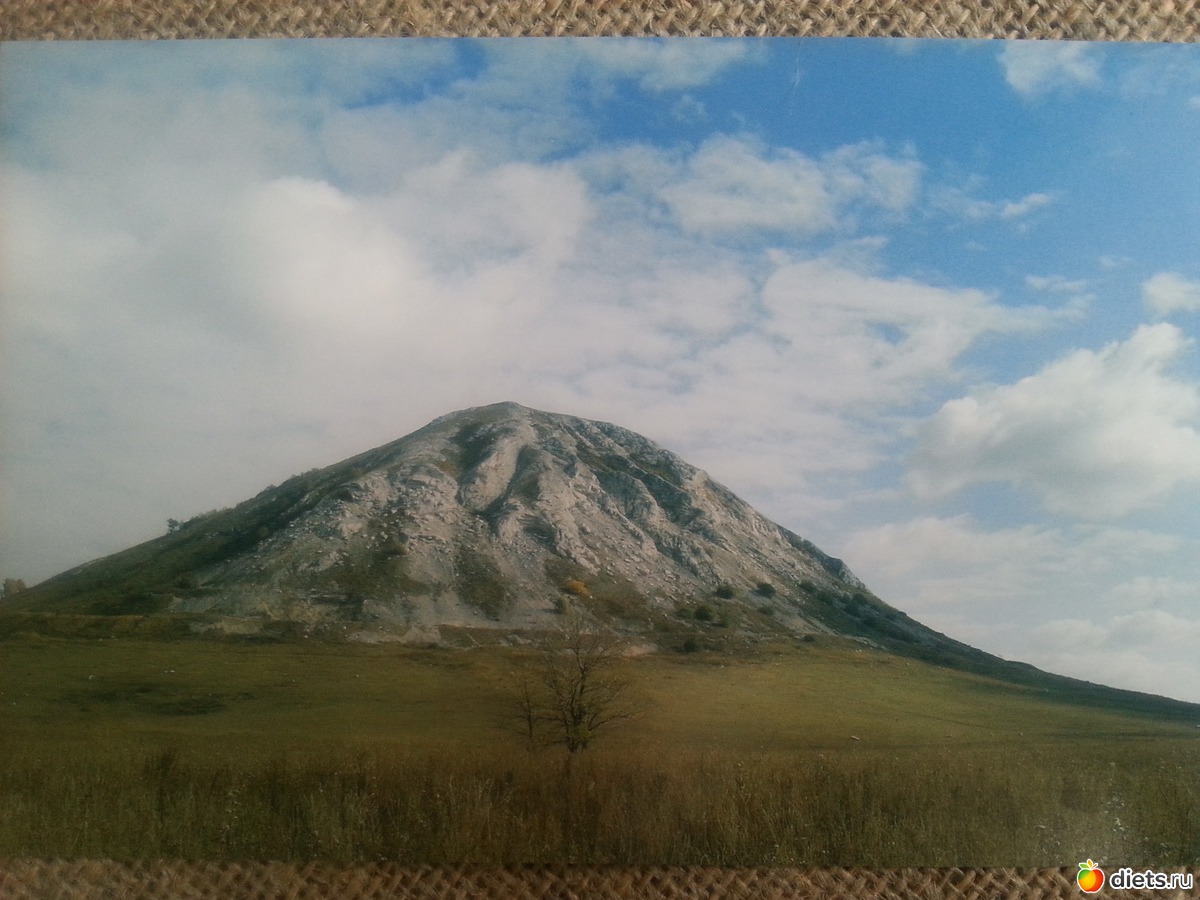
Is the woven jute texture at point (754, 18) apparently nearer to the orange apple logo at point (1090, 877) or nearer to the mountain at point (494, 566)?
the mountain at point (494, 566)

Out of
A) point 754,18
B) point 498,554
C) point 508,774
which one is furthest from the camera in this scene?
point 498,554

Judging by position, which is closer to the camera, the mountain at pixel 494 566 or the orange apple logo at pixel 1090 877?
the orange apple logo at pixel 1090 877

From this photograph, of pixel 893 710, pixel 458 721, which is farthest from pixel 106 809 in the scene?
pixel 893 710

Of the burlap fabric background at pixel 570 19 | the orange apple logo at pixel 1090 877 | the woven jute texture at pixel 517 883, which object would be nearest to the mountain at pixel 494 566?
the orange apple logo at pixel 1090 877

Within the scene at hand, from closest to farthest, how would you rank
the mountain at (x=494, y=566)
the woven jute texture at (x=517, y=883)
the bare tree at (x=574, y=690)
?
the woven jute texture at (x=517, y=883) < the bare tree at (x=574, y=690) < the mountain at (x=494, y=566)

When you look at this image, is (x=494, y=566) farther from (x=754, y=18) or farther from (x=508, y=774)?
(x=754, y=18)

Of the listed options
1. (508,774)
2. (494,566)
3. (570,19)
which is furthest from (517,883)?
(570,19)

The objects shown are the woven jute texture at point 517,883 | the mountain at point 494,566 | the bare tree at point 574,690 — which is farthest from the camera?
the mountain at point 494,566

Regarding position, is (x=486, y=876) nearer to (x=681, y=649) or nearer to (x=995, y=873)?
(x=681, y=649)
